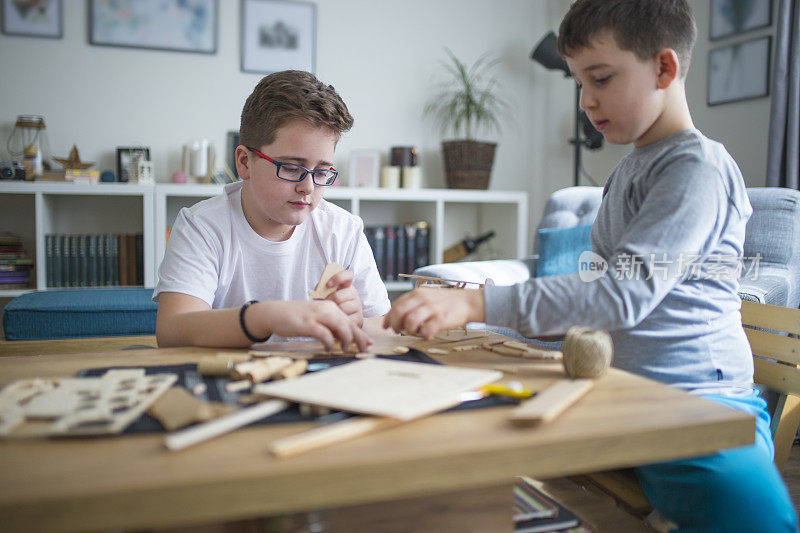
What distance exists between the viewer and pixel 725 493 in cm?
80

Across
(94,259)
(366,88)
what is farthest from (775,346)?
(94,259)

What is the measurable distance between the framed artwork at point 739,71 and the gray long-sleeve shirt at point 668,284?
85.8 inches

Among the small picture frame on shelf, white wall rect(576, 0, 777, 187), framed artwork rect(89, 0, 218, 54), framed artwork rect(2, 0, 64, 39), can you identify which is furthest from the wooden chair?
framed artwork rect(2, 0, 64, 39)

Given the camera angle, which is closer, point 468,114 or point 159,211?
point 159,211

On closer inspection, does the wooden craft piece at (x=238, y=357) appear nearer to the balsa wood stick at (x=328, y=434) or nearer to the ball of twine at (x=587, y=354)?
the balsa wood stick at (x=328, y=434)

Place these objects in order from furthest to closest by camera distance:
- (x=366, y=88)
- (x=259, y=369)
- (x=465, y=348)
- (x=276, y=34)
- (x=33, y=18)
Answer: (x=366, y=88), (x=276, y=34), (x=33, y=18), (x=465, y=348), (x=259, y=369)

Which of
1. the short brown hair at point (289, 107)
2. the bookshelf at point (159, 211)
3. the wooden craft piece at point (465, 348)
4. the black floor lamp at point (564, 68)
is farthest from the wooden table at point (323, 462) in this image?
the black floor lamp at point (564, 68)

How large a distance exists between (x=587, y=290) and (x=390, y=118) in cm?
325

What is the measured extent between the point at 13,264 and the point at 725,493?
135 inches

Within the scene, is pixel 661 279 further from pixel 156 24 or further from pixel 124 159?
pixel 156 24

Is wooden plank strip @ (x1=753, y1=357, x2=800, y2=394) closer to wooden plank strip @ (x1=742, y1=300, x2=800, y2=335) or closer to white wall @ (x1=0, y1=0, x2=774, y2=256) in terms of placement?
wooden plank strip @ (x1=742, y1=300, x2=800, y2=335)

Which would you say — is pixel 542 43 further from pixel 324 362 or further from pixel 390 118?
pixel 324 362

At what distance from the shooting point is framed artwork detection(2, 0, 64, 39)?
337cm

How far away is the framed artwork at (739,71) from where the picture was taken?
9.21 ft
